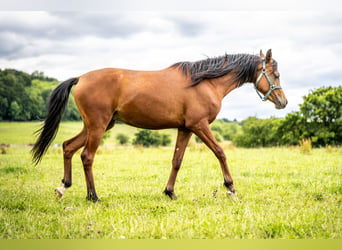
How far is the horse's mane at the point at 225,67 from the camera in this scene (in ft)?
19.4

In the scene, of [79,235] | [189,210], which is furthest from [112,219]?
[189,210]

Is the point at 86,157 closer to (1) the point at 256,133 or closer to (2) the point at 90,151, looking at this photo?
(2) the point at 90,151

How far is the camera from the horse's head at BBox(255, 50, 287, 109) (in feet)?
20.3

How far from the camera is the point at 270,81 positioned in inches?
244

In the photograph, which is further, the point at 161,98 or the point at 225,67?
the point at 225,67

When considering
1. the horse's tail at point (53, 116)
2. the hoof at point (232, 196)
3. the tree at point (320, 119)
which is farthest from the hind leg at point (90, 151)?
the tree at point (320, 119)

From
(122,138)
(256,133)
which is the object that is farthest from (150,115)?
(256,133)

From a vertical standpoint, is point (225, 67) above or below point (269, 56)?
below

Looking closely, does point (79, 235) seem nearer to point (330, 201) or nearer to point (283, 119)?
point (330, 201)

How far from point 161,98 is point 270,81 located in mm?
2344

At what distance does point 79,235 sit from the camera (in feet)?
11.9

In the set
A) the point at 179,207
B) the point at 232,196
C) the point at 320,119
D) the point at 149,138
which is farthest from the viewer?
the point at 149,138

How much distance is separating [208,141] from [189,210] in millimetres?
1447

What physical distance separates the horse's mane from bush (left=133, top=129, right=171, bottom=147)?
31.5m
